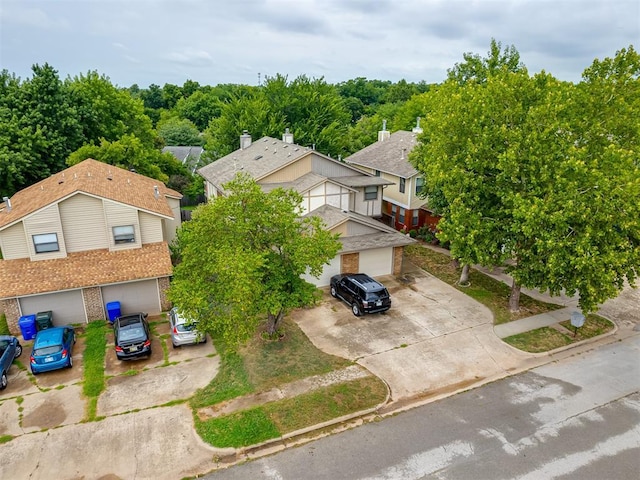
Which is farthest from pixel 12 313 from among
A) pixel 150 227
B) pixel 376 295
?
pixel 376 295

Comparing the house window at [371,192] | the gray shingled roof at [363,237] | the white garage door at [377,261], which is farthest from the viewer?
the house window at [371,192]

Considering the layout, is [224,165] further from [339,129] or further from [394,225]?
[339,129]

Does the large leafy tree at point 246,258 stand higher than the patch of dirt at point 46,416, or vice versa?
the large leafy tree at point 246,258

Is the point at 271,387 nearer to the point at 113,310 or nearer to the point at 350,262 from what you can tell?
the point at 113,310

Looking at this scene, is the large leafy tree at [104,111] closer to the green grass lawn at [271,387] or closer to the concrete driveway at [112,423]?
the concrete driveway at [112,423]

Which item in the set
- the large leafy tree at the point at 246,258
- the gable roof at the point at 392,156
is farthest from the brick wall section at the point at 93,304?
the gable roof at the point at 392,156

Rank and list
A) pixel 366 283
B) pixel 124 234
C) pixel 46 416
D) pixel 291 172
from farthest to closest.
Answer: pixel 291 172 < pixel 124 234 < pixel 366 283 < pixel 46 416
